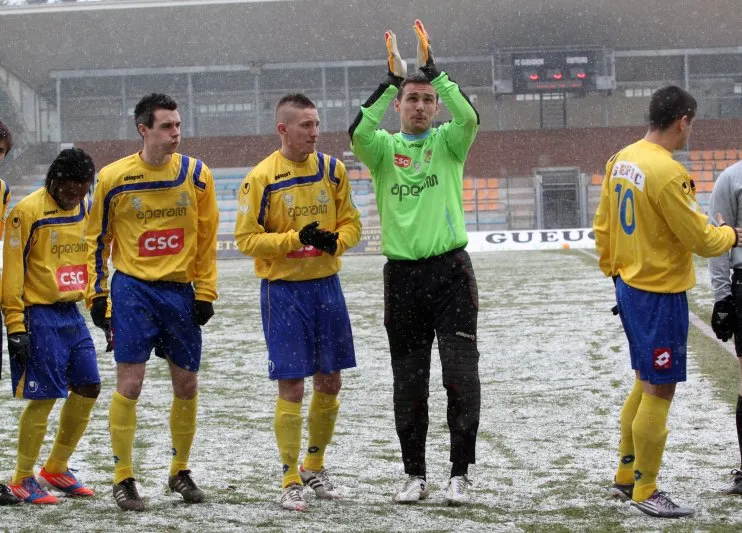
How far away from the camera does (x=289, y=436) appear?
18.1 ft

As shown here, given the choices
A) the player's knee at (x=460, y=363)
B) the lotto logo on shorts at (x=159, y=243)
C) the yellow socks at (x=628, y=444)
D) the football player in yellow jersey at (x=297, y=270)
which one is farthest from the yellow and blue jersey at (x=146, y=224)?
the yellow socks at (x=628, y=444)

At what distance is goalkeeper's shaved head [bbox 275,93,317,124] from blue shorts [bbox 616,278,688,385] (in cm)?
192

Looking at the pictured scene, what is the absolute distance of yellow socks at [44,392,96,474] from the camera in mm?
5789

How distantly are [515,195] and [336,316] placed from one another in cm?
3302

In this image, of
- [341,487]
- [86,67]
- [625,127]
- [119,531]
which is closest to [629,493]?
[341,487]

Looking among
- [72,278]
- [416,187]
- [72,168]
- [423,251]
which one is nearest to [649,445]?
[423,251]

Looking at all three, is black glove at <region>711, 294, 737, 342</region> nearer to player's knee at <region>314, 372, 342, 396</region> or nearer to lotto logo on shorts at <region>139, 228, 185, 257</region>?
player's knee at <region>314, 372, 342, 396</region>

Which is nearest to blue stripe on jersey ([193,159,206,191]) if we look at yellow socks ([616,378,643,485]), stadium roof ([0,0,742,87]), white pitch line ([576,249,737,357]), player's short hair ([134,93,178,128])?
player's short hair ([134,93,178,128])

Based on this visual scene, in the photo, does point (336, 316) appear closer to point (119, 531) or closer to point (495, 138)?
point (119, 531)

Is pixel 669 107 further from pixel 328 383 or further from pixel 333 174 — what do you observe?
pixel 328 383

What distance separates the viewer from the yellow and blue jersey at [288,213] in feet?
18.4

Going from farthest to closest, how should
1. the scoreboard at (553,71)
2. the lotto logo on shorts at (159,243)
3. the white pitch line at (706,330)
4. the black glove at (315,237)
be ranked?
the scoreboard at (553,71) < the white pitch line at (706,330) < the lotto logo on shorts at (159,243) < the black glove at (315,237)

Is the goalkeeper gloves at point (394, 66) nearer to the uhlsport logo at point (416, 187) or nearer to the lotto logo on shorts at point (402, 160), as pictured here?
the lotto logo on shorts at point (402, 160)

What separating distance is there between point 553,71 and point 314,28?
27.7ft
